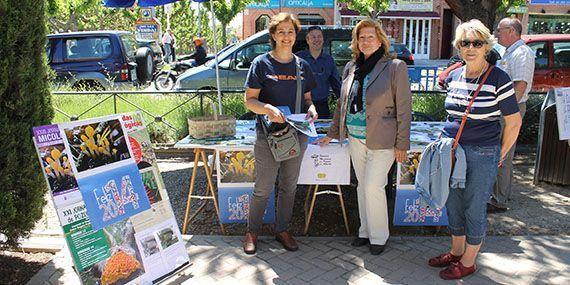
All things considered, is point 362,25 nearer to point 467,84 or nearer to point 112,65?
point 467,84

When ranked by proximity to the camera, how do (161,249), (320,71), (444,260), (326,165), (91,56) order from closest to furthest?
(161,249) → (444,260) → (326,165) → (320,71) → (91,56)

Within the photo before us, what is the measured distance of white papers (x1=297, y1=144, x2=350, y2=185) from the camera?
4309 millimetres

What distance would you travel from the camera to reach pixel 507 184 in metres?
4.99

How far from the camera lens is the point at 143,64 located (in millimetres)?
12938

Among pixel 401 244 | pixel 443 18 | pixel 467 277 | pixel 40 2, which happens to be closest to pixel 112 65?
pixel 40 2

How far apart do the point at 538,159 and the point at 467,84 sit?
3214 millimetres

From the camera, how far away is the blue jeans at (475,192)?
3.34 meters

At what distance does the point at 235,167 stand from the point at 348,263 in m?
1.31

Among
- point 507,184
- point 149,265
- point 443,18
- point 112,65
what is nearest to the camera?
point 149,265

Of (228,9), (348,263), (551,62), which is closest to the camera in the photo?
(348,263)

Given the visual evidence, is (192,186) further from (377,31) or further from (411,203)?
(377,31)

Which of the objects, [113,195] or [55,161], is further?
[113,195]

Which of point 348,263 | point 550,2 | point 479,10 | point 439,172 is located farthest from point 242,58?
point 550,2

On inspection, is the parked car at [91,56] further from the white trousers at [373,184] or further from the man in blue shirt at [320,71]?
the white trousers at [373,184]
